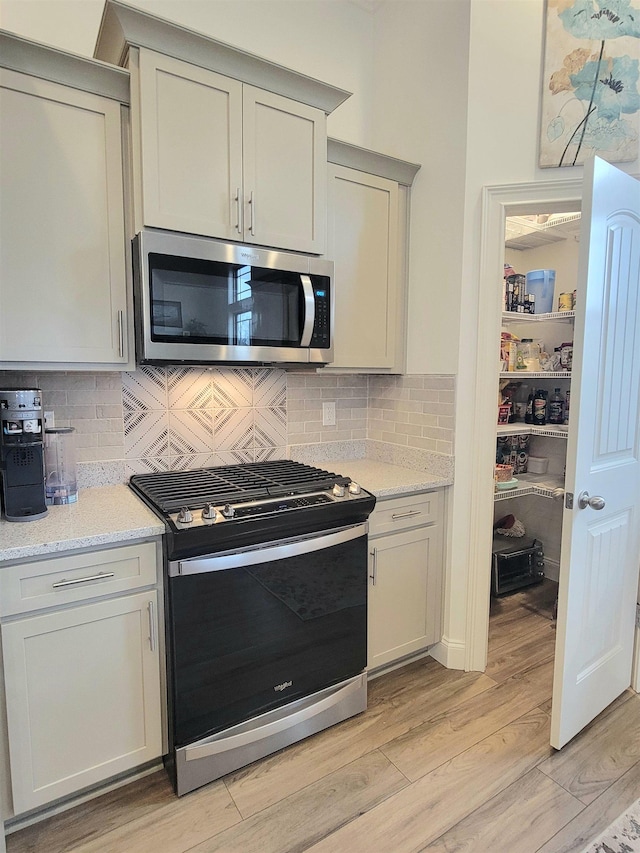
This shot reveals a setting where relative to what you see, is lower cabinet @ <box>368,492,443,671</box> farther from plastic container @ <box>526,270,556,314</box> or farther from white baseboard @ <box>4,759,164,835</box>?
plastic container @ <box>526,270,556,314</box>

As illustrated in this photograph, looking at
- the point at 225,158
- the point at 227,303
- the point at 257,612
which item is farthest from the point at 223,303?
the point at 257,612

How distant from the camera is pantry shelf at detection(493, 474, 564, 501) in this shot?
9.11 ft

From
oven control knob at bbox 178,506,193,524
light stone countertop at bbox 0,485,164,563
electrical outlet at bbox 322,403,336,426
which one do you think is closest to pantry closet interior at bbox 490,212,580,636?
electrical outlet at bbox 322,403,336,426

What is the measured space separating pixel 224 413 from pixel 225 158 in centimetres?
108

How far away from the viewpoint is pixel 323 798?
1.64 m

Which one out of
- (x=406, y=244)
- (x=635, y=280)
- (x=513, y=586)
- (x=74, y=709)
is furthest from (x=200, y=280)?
(x=513, y=586)

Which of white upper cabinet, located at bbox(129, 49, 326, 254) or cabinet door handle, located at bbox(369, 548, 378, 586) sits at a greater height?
white upper cabinet, located at bbox(129, 49, 326, 254)

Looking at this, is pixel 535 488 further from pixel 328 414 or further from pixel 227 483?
pixel 227 483

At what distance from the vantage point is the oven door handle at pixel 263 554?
1.56m

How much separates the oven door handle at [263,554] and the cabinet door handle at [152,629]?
17 cm

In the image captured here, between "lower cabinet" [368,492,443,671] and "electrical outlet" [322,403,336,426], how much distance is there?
2.27 feet

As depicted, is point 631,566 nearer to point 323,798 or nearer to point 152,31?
point 323,798

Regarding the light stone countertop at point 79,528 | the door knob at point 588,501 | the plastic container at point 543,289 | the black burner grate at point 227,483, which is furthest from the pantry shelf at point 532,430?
the light stone countertop at point 79,528

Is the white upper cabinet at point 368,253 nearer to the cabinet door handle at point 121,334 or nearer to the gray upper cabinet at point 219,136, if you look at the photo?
the gray upper cabinet at point 219,136
